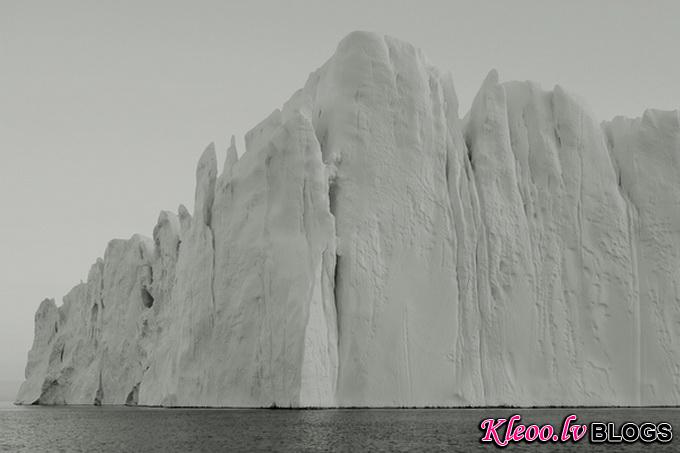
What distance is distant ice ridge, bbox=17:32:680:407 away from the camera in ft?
122

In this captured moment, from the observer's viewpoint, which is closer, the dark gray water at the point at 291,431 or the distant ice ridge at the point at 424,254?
the dark gray water at the point at 291,431

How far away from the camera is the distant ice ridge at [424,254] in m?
37.2

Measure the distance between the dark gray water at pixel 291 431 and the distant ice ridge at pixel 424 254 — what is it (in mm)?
1917

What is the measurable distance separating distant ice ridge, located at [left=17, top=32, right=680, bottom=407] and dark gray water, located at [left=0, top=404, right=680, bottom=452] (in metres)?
1.92

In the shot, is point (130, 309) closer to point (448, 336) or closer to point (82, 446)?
point (448, 336)

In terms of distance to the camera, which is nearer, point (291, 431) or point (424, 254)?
point (291, 431)

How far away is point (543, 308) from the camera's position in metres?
41.4

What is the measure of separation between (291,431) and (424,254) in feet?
46.9

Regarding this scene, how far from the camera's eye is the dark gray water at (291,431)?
24.0 meters

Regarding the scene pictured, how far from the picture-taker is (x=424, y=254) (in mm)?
39531

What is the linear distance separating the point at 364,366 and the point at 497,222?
32.5ft

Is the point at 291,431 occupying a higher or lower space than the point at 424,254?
lower

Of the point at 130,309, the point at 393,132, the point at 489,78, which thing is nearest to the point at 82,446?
the point at 393,132

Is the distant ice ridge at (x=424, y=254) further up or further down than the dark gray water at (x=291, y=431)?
further up
